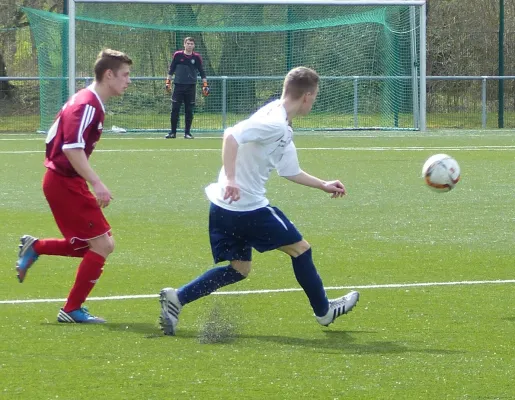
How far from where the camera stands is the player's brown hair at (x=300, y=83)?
6336 mm

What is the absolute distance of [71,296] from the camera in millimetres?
6574

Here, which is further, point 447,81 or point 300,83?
point 447,81

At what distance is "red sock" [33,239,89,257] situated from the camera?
22.5 ft

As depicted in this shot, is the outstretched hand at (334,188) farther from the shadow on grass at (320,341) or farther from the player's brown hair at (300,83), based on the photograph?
the shadow on grass at (320,341)

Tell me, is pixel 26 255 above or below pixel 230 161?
below

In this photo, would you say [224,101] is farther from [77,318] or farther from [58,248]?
[77,318]

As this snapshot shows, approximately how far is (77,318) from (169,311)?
2.03ft

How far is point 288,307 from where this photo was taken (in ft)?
23.1

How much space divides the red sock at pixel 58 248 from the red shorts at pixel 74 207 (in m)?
0.19

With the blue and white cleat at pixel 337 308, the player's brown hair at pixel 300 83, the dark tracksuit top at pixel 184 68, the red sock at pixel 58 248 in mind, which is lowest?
the blue and white cleat at pixel 337 308

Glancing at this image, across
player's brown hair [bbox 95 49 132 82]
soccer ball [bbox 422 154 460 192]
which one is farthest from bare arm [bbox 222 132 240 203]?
soccer ball [bbox 422 154 460 192]

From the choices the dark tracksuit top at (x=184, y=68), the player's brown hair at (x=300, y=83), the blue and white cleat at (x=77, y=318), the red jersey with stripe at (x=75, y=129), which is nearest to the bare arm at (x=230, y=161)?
the player's brown hair at (x=300, y=83)

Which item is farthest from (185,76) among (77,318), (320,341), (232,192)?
(320,341)

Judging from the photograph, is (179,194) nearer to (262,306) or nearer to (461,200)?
(461,200)
